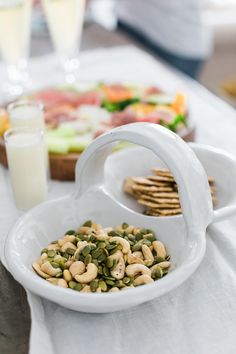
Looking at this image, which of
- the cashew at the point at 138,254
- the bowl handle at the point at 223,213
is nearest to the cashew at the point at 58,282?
the cashew at the point at 138,254

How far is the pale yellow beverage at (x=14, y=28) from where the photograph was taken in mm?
1438

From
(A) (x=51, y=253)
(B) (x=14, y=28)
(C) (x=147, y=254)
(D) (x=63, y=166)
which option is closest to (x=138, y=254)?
(C) (x=147, y=254)

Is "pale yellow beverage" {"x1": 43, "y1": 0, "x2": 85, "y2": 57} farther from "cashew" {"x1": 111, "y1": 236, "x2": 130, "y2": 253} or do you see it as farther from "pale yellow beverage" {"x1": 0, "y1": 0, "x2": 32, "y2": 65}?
"cashew" {"x1": 111, "y1": 236, "x2": 130, "y2": 253}

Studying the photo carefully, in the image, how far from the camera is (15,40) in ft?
4.91

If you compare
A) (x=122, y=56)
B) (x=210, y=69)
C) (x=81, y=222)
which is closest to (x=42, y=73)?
(x=122, y=56)

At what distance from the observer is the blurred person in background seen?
2104 millimetres

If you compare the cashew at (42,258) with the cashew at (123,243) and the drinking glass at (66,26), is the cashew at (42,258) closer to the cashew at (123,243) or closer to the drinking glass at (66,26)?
the cashew at (123,243)

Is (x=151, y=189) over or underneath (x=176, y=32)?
over

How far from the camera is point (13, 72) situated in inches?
62.0

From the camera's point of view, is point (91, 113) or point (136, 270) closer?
point (136, 270)

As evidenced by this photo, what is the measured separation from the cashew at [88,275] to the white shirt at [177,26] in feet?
4.80

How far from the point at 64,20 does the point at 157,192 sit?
29.0 inches

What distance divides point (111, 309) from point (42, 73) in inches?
42.5

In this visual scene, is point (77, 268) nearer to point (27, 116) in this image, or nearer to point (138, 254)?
point (138, 254)
